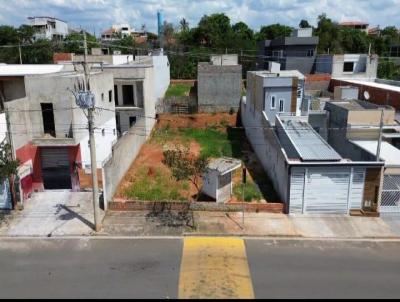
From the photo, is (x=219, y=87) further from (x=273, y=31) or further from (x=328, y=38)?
(x=273, y=31)

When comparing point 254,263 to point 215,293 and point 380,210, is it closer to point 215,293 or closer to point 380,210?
point 215,293

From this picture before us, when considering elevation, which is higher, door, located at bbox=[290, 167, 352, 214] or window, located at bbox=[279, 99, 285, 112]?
window, located at bbox=[279, 99, 285, 112]

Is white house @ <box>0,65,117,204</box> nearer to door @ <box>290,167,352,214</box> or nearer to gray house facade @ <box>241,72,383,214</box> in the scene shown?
gray house facade @ <box>241,72,383,214</box>

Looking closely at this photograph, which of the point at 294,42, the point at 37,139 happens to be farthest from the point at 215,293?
the point at 294,42

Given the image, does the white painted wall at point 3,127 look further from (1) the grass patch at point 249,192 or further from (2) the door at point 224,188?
(1) the grass patch at point 249,192

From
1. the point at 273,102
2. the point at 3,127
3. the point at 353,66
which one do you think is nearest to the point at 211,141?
the point at 273,102

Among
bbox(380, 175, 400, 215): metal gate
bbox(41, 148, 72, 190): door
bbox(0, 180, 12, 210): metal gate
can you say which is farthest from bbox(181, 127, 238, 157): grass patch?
bbox(0, 180, 12, 210): metal gate

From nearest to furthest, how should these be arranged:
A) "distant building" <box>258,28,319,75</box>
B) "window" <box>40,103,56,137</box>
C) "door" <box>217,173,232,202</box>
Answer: "door" <box>217,173,232,202</box> → "window" <box>40,103,56,137</box> → "distant building" <box>258,28,319,75</box>

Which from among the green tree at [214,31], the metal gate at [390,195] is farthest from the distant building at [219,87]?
the green tree at [214,31]
